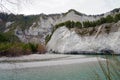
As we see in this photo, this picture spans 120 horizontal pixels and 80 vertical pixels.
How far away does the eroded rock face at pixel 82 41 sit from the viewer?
49928 millimetres

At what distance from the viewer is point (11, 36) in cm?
373

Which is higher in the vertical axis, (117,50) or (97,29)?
(97,29)

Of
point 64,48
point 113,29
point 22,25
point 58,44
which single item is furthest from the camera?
point 58,44

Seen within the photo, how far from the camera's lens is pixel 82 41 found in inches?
2259

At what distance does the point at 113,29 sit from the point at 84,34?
8.61 metres

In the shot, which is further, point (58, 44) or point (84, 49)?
point (58, 44)

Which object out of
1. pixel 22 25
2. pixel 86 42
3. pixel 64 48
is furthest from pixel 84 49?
pixel 22 25

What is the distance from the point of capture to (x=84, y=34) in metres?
58.2

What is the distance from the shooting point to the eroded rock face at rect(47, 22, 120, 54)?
164ft

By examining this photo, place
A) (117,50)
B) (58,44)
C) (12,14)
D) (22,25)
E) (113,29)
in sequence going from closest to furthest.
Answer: (12,14), (22,25), (117,50), (113,29), (58,44)

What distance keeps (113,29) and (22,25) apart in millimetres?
48280

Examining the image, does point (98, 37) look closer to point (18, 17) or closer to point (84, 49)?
point (84, 49)

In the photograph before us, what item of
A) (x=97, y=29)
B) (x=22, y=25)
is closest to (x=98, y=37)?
(x=97, y=29)

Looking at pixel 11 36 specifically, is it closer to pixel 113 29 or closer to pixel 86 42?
pixel 113 29
